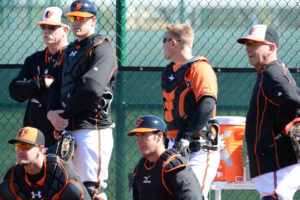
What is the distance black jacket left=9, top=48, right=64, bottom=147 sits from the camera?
568 centimetres

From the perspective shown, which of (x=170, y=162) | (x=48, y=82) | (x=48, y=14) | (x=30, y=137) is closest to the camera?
(x=170, y=162)

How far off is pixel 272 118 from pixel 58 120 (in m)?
1.78

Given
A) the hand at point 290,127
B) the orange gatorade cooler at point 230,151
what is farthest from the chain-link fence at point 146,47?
the hand at point 290,127

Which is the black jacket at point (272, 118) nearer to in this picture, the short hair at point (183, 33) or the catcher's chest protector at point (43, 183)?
the short hair at point (183, 33)

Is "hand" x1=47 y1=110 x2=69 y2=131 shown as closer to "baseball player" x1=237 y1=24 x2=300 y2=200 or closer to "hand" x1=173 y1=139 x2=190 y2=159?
"hand" x1=173 y1=139 x2=190 y2=159

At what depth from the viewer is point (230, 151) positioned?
244 inches

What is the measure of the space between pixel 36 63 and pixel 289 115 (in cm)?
243

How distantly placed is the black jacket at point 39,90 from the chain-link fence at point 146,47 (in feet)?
3.27

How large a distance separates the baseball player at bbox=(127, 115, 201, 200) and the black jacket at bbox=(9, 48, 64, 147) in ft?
4.65

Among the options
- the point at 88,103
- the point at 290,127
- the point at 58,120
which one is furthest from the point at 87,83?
the point at 290,127

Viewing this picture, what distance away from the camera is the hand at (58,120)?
5328mm

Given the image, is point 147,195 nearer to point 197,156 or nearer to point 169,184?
point 169,184

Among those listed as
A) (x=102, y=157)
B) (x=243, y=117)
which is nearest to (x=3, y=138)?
(x=102, y=157)

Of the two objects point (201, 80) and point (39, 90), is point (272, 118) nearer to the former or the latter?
point (201, 80)
